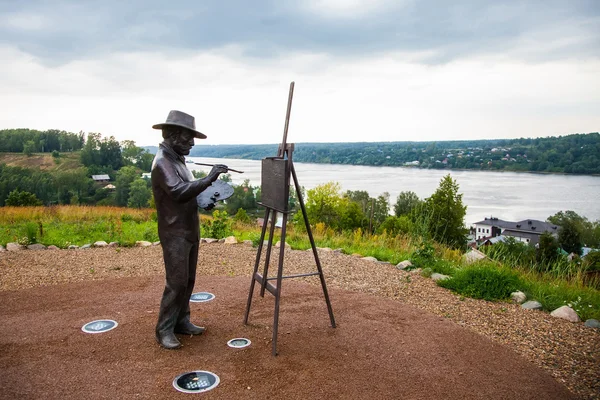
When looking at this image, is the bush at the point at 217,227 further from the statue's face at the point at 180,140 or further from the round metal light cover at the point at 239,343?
the statue's face at the point at 180,140

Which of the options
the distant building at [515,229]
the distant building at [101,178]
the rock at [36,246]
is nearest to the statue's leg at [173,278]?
the rock at [36,246]

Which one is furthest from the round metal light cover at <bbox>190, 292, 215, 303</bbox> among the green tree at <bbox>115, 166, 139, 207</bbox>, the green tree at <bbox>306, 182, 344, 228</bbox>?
the green tree at <bbox>115, 166, 139, 207</bbox>

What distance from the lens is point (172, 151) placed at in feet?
15.6

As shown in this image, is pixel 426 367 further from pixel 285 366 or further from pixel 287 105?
pixel 287 105

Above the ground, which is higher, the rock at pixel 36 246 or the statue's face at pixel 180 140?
the statue's face at pixel 180 140

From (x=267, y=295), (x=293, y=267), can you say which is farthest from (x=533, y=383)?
(x=293, y=267)

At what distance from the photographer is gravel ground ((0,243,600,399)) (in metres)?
5.03

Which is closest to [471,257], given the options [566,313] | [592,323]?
[566,313]

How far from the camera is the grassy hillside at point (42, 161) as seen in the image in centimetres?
5019

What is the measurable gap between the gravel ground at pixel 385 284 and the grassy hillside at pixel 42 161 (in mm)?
46068

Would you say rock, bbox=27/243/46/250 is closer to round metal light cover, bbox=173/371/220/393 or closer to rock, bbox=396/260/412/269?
round metal light cover, bbox=173/371/220/393

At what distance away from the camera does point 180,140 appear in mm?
4750

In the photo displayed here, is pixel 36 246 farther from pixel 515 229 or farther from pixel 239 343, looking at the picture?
pixel 515 229

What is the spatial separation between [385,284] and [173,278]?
416 cm
